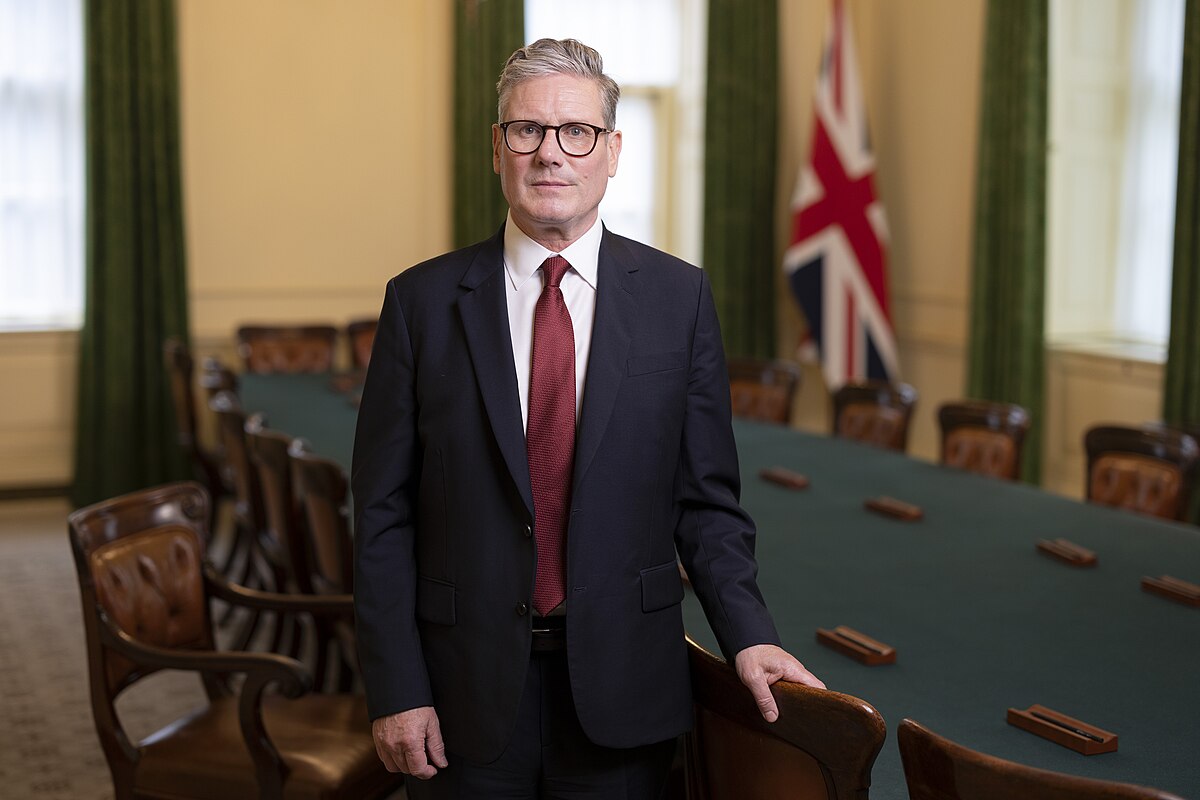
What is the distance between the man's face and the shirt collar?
28 millimetres

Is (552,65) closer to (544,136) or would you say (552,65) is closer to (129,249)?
(544,136)

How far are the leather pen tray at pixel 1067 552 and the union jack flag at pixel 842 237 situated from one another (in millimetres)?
4079

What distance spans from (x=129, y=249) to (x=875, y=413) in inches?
169

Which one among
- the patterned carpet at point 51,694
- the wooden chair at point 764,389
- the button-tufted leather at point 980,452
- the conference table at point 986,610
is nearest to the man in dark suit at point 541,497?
the conference table at point 986,610

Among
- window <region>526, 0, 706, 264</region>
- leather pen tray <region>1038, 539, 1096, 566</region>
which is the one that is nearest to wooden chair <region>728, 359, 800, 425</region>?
leather pen tray <region>1038, 539, 1096, 566</region>

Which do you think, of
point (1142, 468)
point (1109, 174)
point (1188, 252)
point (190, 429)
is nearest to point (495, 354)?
point (1142, 468)

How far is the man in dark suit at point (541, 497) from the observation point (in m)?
1.67

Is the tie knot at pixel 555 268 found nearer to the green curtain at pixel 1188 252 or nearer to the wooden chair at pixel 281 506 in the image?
the wooden chair at pixel 281 506

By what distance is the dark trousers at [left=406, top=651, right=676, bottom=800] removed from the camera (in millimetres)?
1713

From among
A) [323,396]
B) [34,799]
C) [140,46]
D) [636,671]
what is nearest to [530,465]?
[636,671]

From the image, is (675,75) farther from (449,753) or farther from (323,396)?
(449,753)

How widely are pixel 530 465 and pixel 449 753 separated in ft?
1.35

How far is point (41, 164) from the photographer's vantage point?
6848 millimetres

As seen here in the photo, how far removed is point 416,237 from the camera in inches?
299
